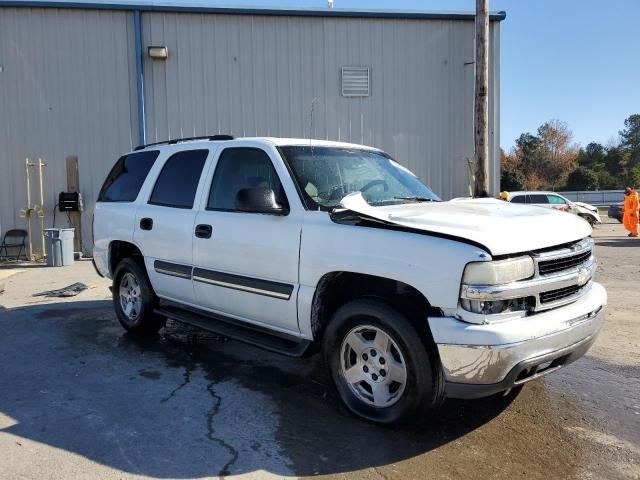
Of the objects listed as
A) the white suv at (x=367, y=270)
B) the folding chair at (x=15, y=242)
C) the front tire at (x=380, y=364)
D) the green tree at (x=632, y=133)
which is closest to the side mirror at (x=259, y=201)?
the white suv at (x=367, y=270)

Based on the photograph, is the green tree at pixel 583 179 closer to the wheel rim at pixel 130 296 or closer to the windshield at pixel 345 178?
the windshield at pixel 345 178

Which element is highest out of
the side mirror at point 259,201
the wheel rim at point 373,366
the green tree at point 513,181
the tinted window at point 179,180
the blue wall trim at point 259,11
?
the blue wall trim at point 259,11

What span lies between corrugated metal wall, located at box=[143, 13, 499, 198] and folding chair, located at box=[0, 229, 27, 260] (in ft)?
12.7

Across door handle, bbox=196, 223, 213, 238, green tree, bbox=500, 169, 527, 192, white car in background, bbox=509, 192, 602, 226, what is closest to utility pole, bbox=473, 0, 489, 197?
door handle, bbox=196, 223, 213, 238

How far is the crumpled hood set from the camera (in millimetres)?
3141

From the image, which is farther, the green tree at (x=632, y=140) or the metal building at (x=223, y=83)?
the green tree at (x=632, y=140)

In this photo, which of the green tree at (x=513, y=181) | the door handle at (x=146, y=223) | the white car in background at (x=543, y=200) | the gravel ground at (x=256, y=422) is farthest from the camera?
the green tree at (x=513, y=181)

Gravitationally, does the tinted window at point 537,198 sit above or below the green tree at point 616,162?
below

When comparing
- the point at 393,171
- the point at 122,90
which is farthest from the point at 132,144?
the point at 393,171

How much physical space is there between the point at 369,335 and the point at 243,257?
1.24 metres

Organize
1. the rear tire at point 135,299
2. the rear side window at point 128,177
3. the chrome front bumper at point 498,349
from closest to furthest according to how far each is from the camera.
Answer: the chrome front bumper at point 498,349
the rear tire at point 135,299
the rear side window at point 128,177

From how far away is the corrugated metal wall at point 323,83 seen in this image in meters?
13.2

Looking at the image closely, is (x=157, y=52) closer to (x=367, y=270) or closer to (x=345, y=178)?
(x=345, y=178)

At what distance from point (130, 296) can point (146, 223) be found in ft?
3.38
